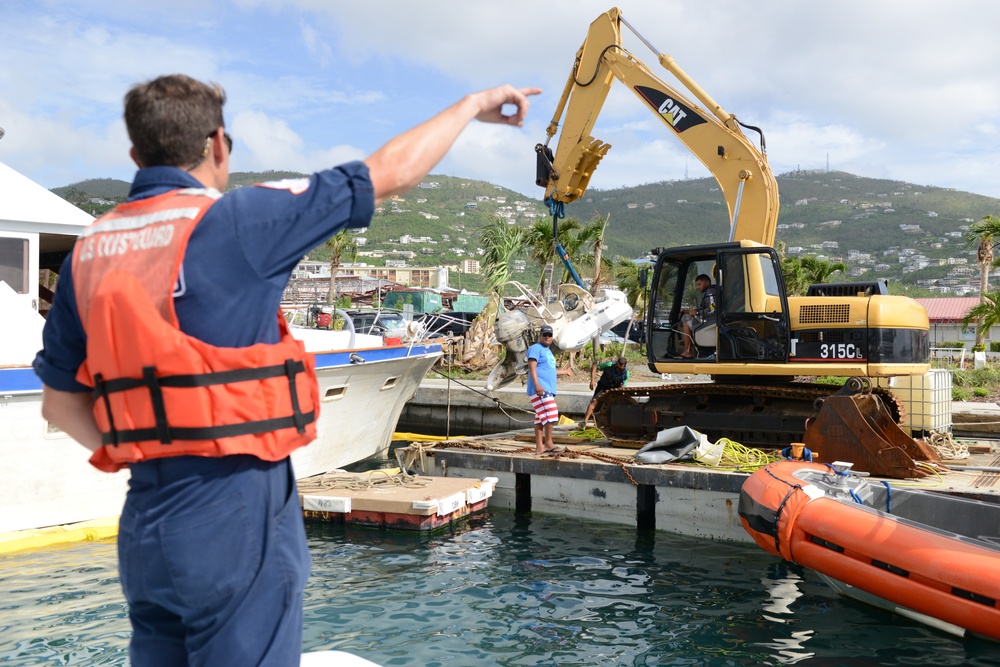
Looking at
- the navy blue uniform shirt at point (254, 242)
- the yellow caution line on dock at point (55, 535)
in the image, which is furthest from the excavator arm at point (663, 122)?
the navy blue uniform shirt at point (254, 242)

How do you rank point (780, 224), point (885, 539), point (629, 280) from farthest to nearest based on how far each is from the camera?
1. point (780, 224)
2. point (629, 280)
3. point (885, 539)

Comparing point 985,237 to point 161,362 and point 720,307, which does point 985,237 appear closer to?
point 720,307

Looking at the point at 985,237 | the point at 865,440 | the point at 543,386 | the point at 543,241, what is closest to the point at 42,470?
the point at 543,386

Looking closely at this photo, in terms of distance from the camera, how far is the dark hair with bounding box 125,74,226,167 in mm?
1925

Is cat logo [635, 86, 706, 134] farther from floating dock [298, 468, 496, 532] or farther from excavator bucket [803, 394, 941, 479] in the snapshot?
floating dock [298, 468, 496, 532]

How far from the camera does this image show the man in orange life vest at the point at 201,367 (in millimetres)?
1833

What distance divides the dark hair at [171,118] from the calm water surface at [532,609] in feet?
16.1

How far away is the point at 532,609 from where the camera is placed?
740 cm

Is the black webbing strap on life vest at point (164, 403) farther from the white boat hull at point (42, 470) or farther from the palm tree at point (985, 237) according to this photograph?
the palm tree at point (985, 237)

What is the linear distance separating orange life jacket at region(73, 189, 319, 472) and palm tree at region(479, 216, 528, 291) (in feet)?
83.9

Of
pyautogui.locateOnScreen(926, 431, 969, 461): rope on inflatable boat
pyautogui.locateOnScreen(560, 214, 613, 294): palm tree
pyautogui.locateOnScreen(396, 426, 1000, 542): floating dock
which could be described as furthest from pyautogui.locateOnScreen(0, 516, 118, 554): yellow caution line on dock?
pyautogui.locateOnScreen(560, 214, 613, 294): palm tree

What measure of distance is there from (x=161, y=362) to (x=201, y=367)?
0.27ft

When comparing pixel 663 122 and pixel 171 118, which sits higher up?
pixel 663 122

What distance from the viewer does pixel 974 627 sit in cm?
577
